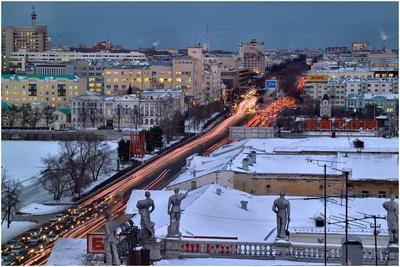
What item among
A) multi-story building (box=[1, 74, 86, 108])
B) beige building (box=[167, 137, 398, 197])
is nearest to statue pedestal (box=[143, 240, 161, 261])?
beige building (box=[167, 137, 398, 197])

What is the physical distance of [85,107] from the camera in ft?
115

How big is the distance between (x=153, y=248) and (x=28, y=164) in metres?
17.2

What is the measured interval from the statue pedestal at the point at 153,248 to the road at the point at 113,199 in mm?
4230

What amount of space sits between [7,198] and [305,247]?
9.76 m

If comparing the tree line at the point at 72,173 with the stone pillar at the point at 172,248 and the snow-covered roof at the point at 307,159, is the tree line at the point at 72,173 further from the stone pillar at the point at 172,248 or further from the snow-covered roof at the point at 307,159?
the stone pillar at the point at 172,248

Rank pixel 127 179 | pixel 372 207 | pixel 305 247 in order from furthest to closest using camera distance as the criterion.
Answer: pixel 127 179
pixel 372 207
pixel 305 247

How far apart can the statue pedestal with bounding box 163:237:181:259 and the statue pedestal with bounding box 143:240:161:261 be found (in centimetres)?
14

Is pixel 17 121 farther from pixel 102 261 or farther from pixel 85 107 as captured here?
pixel 102 261

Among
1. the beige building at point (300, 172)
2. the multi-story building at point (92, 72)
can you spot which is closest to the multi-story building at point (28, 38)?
the multi-story building at point (92, 72)

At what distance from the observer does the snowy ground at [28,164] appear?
682 inches

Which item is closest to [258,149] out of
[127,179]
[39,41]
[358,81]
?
[127,179]

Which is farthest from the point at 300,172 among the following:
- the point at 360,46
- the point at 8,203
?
the point at 360,46

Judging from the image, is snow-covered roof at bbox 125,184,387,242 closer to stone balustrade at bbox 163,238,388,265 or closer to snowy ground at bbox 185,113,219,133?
stone balustrade at bbox 163,238,388,265

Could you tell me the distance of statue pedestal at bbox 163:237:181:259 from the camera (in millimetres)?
5645
